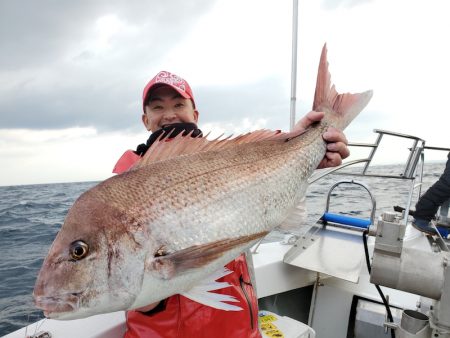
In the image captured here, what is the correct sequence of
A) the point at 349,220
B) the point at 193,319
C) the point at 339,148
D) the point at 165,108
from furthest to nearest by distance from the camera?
1. the point at 349,220
2. the point at 165,108
3. the point at 339,148
4. the point at 193,319

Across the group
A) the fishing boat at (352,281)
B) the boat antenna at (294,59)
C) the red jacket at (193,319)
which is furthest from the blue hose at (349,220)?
the red jacket at (193,319)

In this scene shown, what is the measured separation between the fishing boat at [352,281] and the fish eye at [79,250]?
1185 mm

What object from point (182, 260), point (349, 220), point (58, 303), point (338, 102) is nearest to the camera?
point (58, 303)

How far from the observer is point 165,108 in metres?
2.48

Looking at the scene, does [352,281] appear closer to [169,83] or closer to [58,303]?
[169,83]

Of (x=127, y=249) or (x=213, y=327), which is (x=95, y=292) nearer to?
(x=127, y=249)

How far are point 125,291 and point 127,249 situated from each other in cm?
16

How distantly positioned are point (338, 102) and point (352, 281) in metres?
1.83

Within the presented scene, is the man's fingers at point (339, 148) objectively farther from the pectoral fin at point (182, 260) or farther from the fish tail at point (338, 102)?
the pectoral fin at point (182, 260)

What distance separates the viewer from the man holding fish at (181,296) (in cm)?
176

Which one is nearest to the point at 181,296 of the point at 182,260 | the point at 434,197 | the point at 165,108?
the point at 182,260

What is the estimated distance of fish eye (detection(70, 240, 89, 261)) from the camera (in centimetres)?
127

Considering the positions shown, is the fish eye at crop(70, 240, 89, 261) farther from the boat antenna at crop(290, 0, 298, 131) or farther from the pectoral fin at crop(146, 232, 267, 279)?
the boat antenna at crop(290, 0, 298, 131)

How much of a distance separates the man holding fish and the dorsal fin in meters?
0.05
